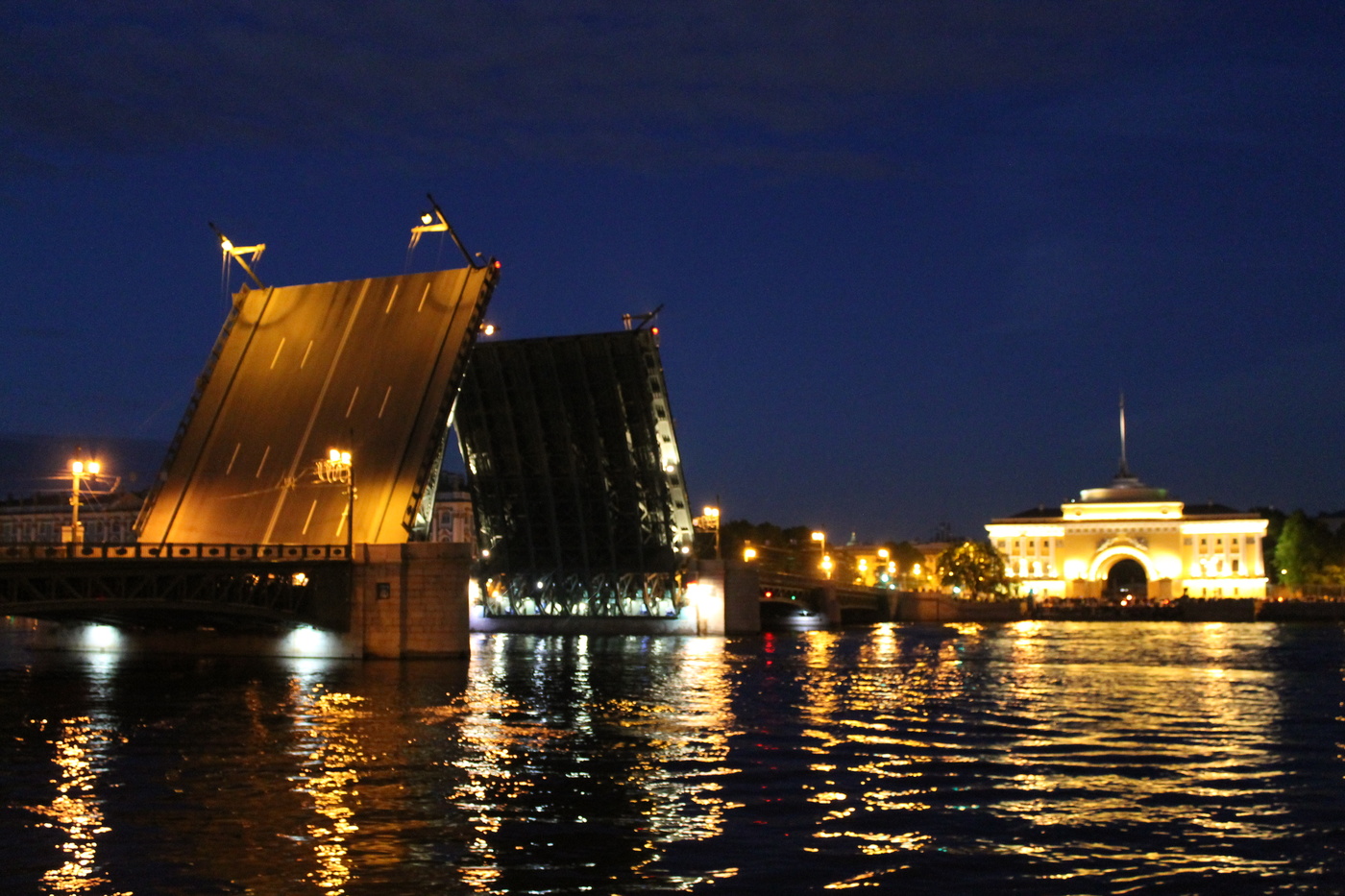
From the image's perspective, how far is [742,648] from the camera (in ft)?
194

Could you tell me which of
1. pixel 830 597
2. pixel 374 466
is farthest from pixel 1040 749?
pixel 830 597

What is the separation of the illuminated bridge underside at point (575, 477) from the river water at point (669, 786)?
22742mm

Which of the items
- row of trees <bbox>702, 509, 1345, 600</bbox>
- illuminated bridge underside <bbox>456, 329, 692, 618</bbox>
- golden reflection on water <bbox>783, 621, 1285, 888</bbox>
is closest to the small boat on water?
row of trees <bbox>702, 509, 1345, 600</bbox>

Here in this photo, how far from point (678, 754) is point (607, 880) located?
9.04 meters

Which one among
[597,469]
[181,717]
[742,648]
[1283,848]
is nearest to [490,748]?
[181,717]

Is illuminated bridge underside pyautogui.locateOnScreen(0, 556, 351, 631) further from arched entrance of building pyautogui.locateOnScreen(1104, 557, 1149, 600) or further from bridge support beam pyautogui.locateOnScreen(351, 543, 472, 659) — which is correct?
arched entrance of building pyautogui.locateOnScreen(1104, 557, 1149, 600)

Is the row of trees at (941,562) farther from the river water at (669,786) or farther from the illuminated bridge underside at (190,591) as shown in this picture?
the river water at (669,786)

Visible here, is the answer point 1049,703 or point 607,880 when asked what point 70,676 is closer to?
point 1049,703

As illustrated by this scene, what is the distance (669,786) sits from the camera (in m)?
19.7

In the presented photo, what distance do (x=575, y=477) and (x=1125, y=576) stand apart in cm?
10379

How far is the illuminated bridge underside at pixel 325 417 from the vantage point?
1909 inches

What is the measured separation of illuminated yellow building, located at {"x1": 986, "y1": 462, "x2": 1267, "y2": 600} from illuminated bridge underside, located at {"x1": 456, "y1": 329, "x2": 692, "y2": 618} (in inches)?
3342

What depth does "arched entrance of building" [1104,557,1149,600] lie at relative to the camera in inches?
5940

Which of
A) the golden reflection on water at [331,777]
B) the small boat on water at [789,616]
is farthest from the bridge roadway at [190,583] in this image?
the small boat on water at [789,616]
